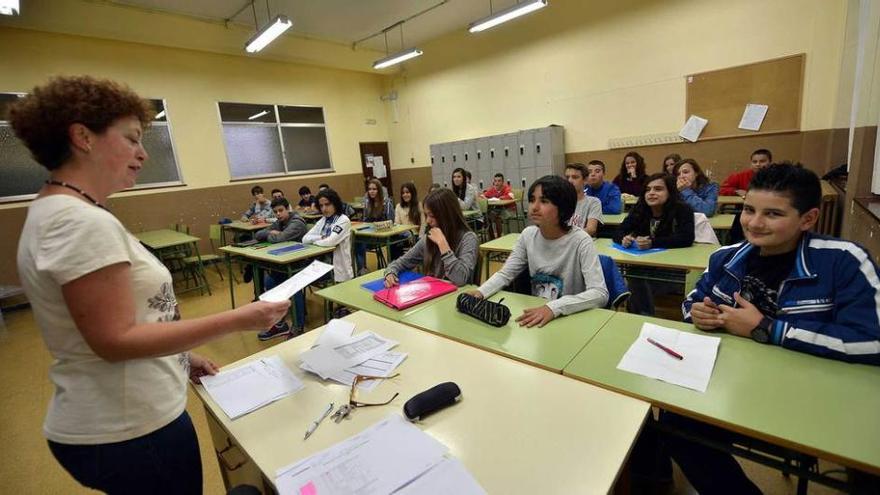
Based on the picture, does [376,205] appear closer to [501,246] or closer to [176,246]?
[501,246]

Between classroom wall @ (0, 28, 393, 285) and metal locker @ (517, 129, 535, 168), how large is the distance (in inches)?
164

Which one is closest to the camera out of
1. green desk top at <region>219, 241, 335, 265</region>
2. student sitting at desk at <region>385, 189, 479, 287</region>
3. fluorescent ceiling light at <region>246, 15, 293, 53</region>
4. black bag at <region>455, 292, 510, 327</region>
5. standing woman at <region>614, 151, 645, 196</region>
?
black bag at <region>455, 292, 510, 327</region>

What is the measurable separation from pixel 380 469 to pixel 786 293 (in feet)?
4.59

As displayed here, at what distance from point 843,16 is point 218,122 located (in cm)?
943

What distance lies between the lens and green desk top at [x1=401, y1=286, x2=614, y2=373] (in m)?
1.38

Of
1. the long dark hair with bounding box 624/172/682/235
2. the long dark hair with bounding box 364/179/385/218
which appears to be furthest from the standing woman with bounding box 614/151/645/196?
the long dark hair with bounding box 364/179/385/218

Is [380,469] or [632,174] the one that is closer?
[380,469]

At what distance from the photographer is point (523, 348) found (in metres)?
1.44

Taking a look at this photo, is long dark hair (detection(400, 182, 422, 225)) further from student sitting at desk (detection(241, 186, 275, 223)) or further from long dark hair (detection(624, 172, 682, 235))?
long dark hair (detection(624, 172, 682, 235))

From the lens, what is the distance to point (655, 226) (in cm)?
291

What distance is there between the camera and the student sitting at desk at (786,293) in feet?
3.77

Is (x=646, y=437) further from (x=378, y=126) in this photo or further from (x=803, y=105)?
(x=378, y=126)

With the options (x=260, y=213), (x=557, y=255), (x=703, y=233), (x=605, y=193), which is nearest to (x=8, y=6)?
(x=260, y=213)

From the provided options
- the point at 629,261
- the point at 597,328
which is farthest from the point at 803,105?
the point at 597,328
